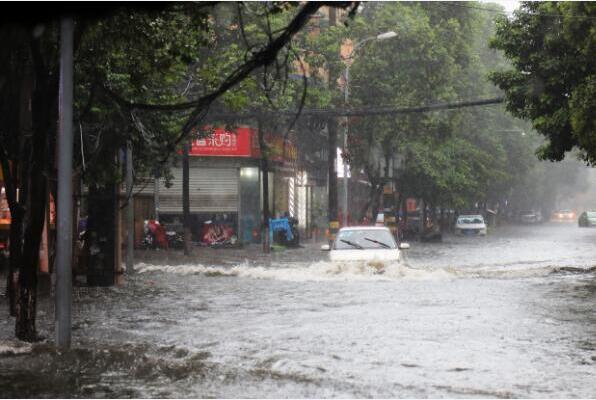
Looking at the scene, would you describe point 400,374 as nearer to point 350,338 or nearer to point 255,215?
point 350,338

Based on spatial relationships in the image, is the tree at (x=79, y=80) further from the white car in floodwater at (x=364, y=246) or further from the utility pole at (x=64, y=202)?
the white car in floodwater at (x=364, y=246)

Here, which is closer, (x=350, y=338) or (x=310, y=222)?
(x=350, y=338)

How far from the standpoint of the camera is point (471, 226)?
6775 cm

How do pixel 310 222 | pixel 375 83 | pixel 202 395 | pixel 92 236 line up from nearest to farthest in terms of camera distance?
pixel 202 395
pixel 92 236
pixel 375 83
pixel 310 222

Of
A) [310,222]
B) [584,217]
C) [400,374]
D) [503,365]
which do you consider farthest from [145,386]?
[584,217]

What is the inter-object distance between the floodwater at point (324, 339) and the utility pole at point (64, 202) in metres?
0.44

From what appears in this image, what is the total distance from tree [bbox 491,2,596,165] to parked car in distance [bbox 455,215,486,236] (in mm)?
43542

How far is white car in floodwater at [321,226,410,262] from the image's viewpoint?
2180 centimetres

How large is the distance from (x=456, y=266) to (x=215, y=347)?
19631 millimetres

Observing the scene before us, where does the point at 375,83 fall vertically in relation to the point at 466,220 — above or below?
above

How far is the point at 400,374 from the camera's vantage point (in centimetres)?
1040

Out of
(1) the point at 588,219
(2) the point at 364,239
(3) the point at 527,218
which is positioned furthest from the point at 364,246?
(3) the point at 527,218

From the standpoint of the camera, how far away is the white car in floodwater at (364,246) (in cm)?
2180

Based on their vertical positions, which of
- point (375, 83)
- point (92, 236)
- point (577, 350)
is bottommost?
point (577, 350)
